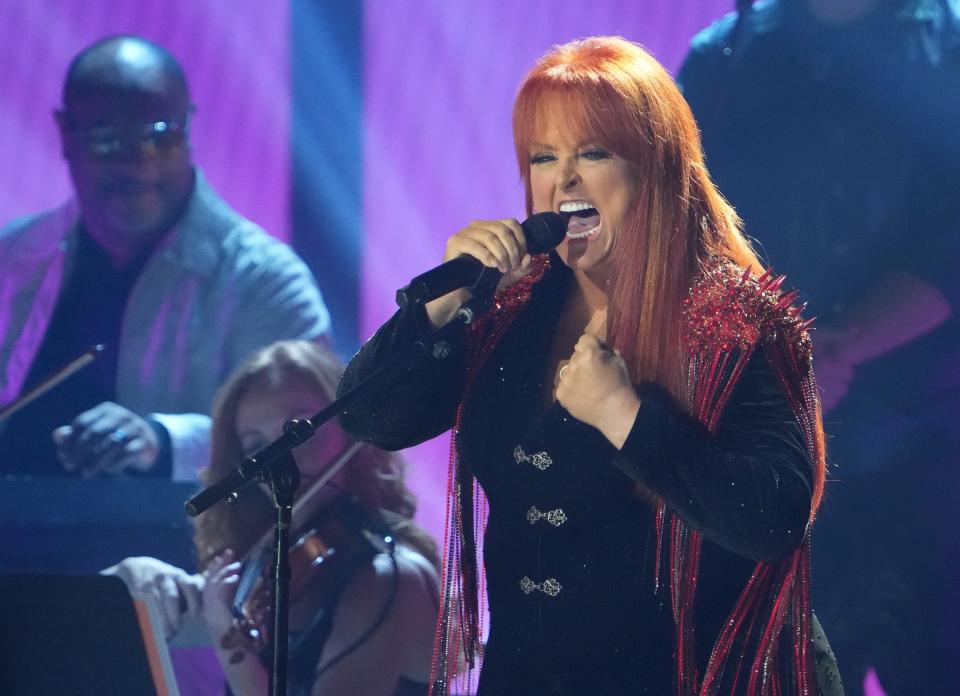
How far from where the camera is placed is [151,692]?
1796 millimetres

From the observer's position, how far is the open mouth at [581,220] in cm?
129

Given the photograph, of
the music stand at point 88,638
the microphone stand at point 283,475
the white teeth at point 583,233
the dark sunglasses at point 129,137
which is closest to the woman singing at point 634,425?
the white teeth at point 583,233

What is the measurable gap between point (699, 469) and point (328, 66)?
1.78m

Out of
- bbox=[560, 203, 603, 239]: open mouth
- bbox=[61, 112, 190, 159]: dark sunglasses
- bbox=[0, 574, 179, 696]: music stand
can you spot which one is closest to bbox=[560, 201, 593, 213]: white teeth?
bbox=[560, 203, 603, 239]: open mouth

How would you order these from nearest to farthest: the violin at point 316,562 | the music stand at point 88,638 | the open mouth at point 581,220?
1. the open mouth at point 581,220
2. the music stand at point 88,638
3. the violin at point 316,562

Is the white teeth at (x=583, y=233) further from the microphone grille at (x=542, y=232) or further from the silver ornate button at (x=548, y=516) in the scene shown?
the silver ornate button at (x=548, y=516)

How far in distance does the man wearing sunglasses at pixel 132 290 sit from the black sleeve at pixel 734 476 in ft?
5.15

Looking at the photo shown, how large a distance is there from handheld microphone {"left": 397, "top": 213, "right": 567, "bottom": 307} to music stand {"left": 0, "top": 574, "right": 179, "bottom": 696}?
90 cm

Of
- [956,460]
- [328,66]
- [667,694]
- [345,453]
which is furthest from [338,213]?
[667,694]

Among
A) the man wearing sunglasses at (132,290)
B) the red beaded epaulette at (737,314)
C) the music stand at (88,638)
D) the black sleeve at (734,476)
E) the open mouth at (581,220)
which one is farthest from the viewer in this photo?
the man wearing sunglasses at (132,290)

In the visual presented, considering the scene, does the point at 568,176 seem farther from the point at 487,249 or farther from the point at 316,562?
the point at 316,562

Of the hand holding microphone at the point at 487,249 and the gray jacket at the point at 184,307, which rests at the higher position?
the hand holding microphone at the point at 487,249

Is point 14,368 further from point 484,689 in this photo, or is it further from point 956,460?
point 956,460

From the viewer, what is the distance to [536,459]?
123 cm
